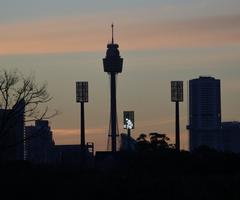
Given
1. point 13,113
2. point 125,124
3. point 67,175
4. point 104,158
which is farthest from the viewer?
point 125,124

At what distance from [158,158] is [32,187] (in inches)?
1569

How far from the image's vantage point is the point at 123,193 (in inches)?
1481

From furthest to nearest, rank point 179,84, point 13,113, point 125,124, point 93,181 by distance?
point 125,124, point 179,84, point 13,113, point 93,181

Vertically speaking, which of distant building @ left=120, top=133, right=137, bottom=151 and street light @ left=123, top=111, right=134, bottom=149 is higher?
street light @ left=123, top=111, right=134, bottom=149

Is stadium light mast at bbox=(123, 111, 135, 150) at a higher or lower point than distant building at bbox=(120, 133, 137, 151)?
higher

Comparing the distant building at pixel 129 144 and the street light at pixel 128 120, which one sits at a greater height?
the street light at pixel 128 120

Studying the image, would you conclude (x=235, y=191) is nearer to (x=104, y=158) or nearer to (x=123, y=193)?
(x=123, y=193)

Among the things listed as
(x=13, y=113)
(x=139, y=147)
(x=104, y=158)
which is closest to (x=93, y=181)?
(x=13, y=113)

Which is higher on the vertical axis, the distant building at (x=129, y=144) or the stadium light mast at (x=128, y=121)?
the stadium light mast at (x=128, y=121)

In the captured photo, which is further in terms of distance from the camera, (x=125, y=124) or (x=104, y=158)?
(x=125, y=124)

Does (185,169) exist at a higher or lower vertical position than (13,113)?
lower

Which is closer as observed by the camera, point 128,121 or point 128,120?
point 128,121

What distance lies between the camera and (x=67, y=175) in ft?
149

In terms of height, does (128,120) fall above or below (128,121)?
above
